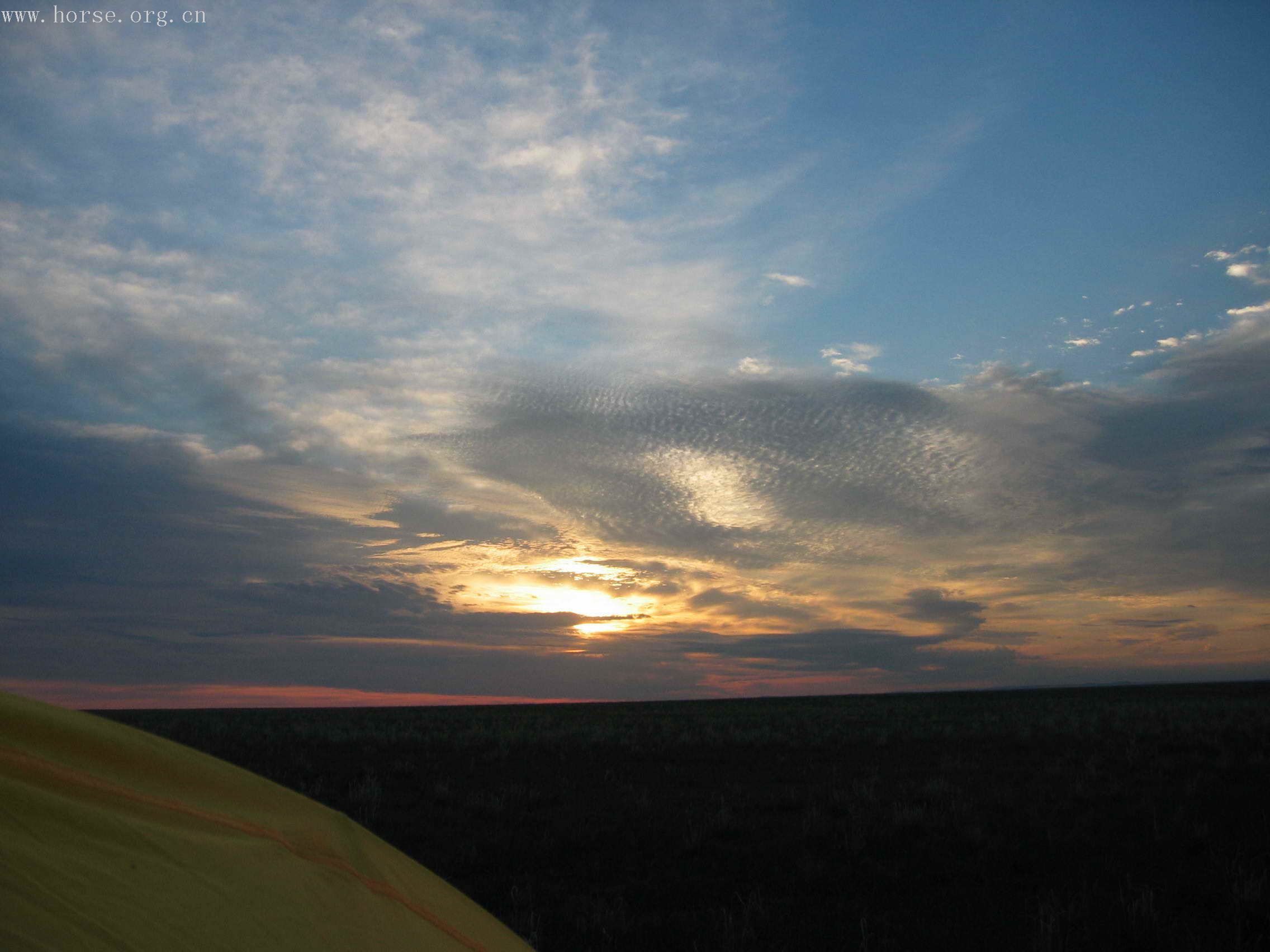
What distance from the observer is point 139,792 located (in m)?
2.64

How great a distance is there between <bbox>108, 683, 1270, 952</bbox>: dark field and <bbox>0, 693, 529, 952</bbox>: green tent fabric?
392 centimetres

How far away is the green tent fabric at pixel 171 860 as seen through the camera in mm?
1977

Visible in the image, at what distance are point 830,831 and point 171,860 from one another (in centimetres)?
957

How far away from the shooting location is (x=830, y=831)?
10312 millimetres

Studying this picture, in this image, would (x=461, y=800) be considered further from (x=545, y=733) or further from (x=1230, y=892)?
(x=545, y=733)

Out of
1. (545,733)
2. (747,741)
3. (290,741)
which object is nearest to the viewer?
(747,741)

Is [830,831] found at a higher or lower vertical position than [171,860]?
lower

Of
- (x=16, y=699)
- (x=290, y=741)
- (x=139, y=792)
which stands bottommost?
(x=290, y=741)

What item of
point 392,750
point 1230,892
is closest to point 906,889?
point 1230,892

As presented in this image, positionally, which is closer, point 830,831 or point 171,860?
point 171,860

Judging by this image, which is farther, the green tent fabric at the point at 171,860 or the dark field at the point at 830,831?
the dark field at the point at 830,831

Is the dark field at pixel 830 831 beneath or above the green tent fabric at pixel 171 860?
beneath

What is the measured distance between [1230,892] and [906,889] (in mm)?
2977

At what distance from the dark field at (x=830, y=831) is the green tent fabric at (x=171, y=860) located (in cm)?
392
